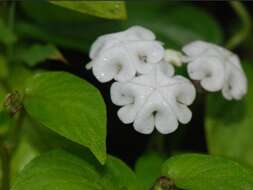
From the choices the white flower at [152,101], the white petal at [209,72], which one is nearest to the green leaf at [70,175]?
the white flower at [152,101]

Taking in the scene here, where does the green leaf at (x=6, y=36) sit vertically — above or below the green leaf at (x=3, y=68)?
above

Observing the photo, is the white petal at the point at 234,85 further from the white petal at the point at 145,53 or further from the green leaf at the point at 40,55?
the green leaf at the point at 40,55

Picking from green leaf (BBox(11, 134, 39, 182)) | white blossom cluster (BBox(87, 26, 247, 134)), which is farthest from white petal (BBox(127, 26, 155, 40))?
green leaf (BBox(11, 134, 39, 182))

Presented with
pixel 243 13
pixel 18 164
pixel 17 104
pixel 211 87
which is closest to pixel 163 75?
pixel 211 87

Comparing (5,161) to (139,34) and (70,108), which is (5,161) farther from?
(139,34)

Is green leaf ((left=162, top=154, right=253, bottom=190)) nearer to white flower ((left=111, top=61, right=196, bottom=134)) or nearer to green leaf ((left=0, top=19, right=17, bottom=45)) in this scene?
white flower ((left=111, top=61, right=196, bottom=134))
